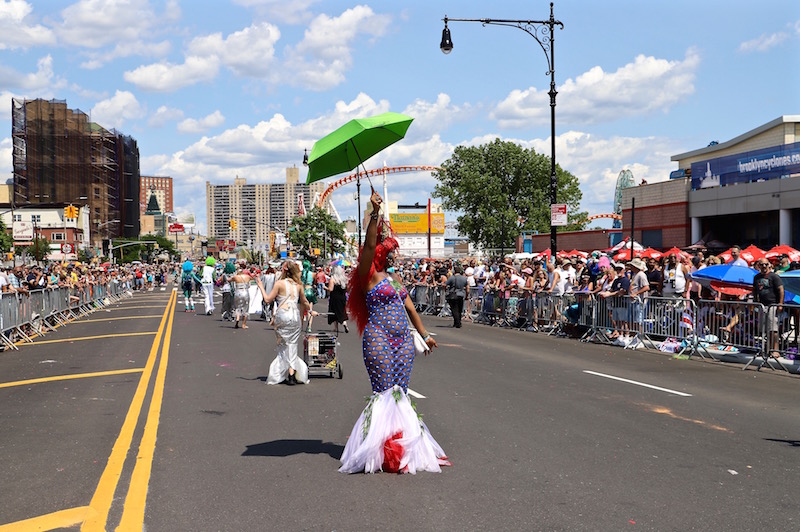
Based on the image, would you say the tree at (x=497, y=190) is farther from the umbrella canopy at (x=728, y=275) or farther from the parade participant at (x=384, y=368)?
the parade participant at (x=384, y=368)

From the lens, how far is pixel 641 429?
8102 mm

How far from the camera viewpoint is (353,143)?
7156 mm

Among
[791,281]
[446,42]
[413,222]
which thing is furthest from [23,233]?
[413,222]

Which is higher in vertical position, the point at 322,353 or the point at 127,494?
the point at 322,353

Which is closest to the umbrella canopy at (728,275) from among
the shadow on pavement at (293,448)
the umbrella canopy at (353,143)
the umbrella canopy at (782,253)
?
the umbrella canopy at (782,253)

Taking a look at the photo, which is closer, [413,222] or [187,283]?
[187,283]

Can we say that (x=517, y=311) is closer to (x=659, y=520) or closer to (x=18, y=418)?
(x=18, y=418)

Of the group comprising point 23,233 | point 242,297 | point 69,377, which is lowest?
point 69,377

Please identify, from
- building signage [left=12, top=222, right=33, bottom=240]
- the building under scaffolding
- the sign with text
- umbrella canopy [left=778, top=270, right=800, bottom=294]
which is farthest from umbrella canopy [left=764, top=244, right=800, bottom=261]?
the building under scaffolding

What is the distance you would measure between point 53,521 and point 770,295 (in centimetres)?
1273

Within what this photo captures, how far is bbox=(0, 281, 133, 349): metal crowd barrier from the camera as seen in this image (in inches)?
717

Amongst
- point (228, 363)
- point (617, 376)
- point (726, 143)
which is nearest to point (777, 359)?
point (617, 376)

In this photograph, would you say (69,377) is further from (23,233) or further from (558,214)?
(23,233)

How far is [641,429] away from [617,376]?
13.9 ft
